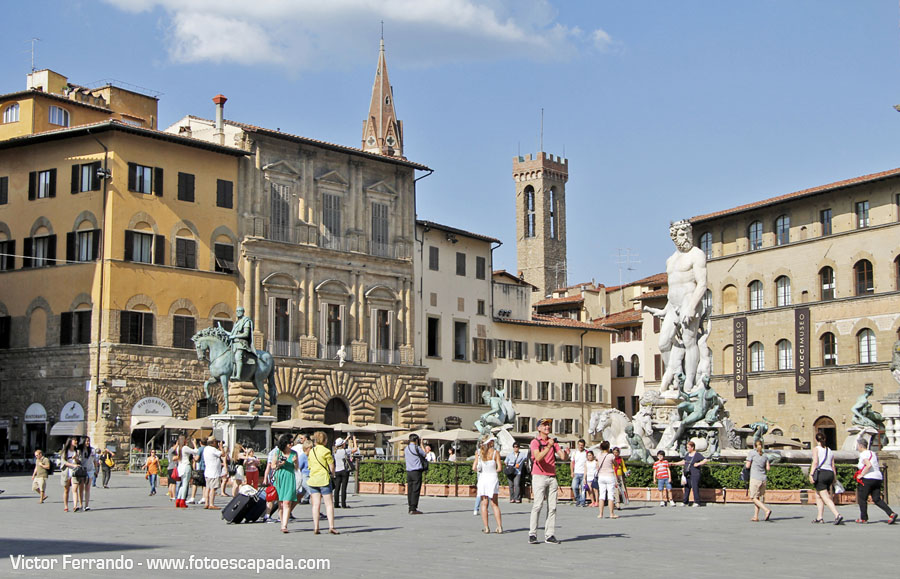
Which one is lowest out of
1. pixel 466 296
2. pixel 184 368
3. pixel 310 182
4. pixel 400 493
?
pixel 400 493

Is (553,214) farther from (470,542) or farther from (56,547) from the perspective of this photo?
(56,547)

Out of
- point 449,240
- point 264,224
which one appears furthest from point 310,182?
point 449,240

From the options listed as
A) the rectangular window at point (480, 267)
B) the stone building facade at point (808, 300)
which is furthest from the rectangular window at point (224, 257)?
the stone building facade at point (808, 300)

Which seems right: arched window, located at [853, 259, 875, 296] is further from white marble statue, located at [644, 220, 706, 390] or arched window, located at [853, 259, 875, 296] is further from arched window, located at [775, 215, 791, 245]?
white marble statue, located at [644, 220, 706, 390]

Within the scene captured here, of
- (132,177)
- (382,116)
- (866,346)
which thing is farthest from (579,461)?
(382,116)

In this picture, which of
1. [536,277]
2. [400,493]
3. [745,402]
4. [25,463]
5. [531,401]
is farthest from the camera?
[536,277]

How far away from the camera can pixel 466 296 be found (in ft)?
224

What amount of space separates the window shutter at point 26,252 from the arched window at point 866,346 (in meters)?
37.3

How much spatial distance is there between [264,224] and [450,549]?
4240 cm

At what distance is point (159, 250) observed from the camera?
5341cm

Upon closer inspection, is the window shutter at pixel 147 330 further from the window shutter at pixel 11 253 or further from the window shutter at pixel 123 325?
the window shutter at pixel 11 253

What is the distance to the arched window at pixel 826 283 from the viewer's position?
203 feet

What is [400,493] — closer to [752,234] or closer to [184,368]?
[184,368]

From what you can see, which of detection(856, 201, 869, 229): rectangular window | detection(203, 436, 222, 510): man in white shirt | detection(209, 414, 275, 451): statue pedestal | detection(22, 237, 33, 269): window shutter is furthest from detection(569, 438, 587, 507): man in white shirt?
detection(856, 201, 869, 229): rectangular window
